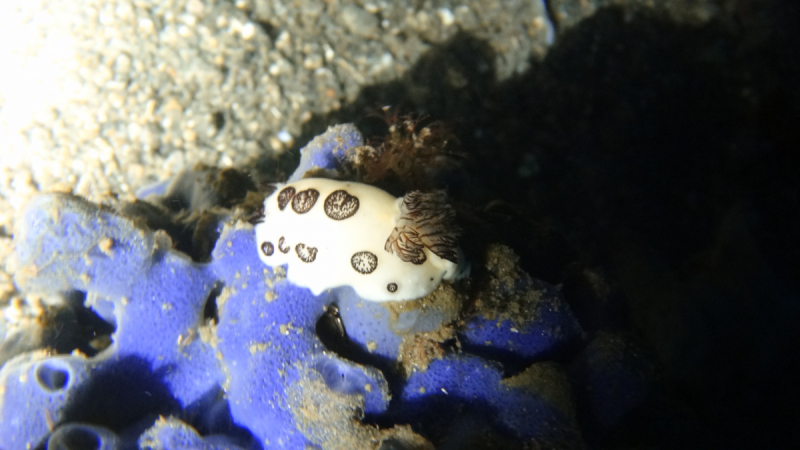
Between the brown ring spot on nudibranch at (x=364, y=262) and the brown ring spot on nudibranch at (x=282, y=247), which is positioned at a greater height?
Result: the brown ring spot on nudibranch at (x=364, y=262)

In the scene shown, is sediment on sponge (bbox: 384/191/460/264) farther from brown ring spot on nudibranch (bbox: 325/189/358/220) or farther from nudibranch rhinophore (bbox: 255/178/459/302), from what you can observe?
brown ring spot on nudibranch (bbox: 325/189/358/220)

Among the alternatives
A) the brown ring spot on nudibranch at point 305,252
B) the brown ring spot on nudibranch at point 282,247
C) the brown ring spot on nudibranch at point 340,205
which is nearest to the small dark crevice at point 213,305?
the brown ring spot on nudibranch at point 282,247

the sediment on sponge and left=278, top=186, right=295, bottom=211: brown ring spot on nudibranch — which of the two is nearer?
the sediment on sponge

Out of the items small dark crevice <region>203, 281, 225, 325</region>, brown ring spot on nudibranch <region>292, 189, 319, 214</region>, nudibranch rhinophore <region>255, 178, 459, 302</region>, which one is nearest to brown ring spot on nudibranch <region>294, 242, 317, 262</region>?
nudibranch rhinophore <region>255, 178, 459, 302</region>

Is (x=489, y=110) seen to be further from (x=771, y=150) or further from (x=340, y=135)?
(x=771, y=150)

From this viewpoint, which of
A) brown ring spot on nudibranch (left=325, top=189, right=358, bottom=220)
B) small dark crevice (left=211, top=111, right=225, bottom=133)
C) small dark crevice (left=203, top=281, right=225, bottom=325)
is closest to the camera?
brown ring spot on nudibranch (left=325, top=189, right=358, bottom=220)

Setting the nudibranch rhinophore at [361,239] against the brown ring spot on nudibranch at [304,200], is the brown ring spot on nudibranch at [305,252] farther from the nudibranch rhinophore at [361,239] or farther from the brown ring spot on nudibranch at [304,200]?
the brown ring spot on nudibranch at [304,200]

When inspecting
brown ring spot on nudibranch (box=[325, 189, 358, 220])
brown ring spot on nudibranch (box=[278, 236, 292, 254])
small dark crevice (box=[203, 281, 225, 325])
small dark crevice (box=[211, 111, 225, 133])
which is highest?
brown ring spot on nudibranch (box=[325, 189, 358, 220])

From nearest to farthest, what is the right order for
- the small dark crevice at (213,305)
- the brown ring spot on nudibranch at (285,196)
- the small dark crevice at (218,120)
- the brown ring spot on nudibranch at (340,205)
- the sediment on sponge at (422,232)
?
the sediment on sponge at (422,232) → the brown ring spot on nudibranch at (340,205) → the brown ring spot on nudibranch at (285,196) → the small dark crevice at (213,305) → the small dark crevice at (218,120)

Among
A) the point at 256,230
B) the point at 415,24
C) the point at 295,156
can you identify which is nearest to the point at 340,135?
the point at 256,230
